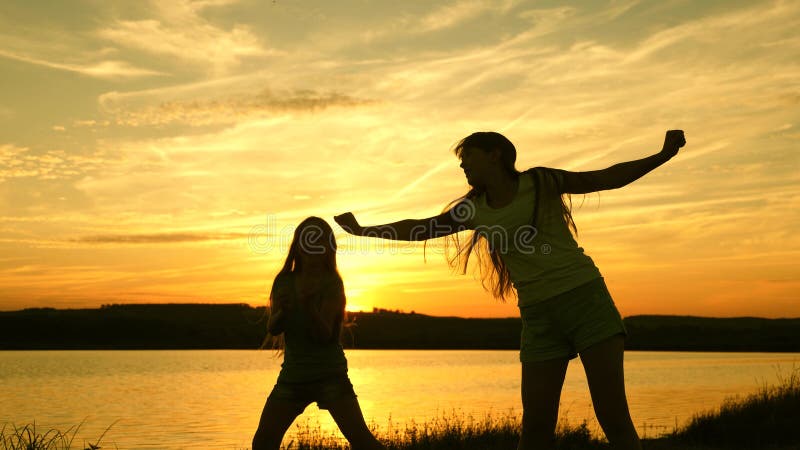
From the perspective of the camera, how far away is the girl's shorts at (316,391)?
17.4ft

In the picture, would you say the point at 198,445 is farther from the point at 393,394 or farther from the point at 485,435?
the point at 393,394

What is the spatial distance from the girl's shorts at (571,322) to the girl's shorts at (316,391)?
1513mm

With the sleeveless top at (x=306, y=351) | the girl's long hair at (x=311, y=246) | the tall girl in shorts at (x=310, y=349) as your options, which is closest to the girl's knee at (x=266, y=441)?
the tall girl in shorts at (x=310, y=349)

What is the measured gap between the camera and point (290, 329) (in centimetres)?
542

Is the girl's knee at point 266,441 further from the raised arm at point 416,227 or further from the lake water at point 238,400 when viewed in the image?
the lake water at point 238,400

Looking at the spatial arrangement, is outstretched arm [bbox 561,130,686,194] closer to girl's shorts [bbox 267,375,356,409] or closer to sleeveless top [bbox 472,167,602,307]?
sleeveless top [bbox 472,167,602,307]

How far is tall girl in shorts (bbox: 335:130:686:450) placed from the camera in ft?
13.4

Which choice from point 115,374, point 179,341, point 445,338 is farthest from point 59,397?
point 445,338

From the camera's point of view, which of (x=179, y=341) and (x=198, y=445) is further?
(x=179, y=341)

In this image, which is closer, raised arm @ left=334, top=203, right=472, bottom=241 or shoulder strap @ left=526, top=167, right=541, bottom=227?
shoulder strap @ left=526, top=167, right=541, bottom=227

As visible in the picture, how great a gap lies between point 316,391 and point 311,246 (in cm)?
101

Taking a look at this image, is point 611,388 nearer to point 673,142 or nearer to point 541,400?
point 541,400

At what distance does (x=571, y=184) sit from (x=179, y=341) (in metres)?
107

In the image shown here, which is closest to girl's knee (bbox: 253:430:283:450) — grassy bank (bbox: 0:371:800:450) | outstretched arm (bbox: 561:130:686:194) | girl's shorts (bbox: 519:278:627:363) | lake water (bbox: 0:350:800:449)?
girl's shorts (bbox: 519:278:627:363)
